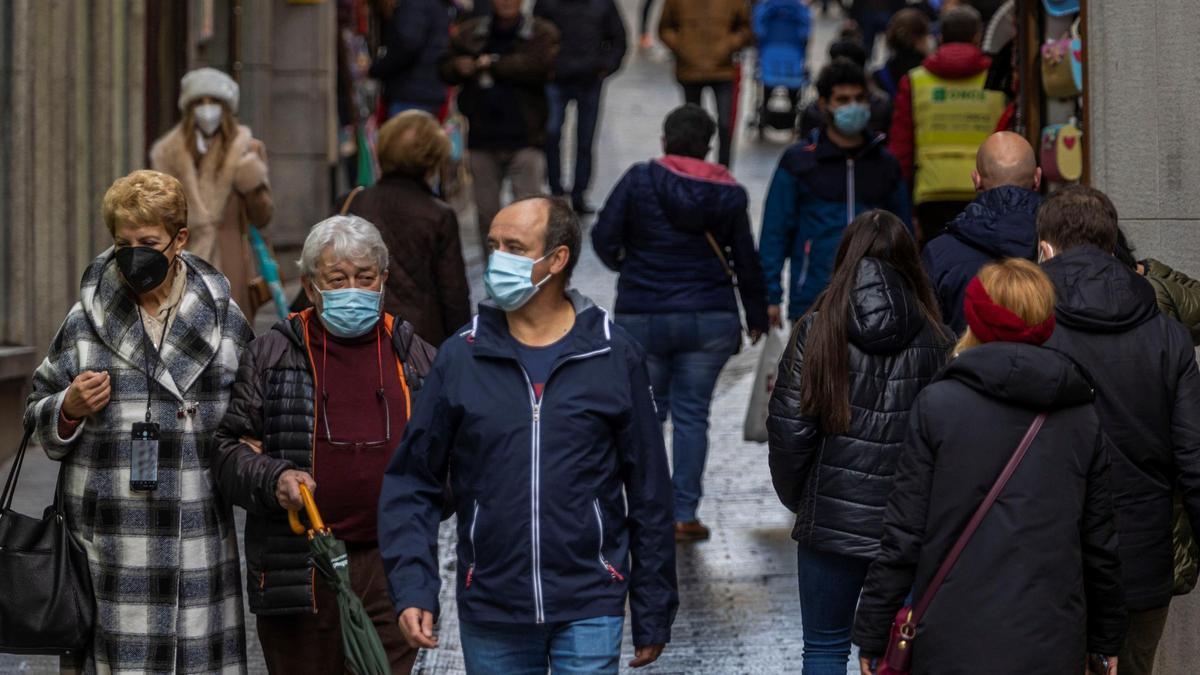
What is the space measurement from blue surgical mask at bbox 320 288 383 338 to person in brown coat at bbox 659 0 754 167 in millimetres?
11248

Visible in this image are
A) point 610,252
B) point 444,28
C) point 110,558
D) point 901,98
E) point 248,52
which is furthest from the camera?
point 248,52

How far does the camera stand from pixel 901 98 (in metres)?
11.2

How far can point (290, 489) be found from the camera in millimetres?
5473

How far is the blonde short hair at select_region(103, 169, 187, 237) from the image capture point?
5.77m

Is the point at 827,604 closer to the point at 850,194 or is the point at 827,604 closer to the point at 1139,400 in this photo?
the point at 1139,400

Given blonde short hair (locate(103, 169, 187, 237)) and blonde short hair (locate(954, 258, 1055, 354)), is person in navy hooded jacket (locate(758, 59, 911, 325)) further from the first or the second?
blonde short hair (locate(954, 258, 1055, 354))

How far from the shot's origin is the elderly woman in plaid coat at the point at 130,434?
5.73 metres

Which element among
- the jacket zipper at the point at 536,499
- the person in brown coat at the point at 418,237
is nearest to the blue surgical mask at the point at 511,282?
the jacket zipper at the point at 536,499

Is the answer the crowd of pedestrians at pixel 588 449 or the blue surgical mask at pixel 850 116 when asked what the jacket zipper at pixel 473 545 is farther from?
the blue surgical mask at pixel 850 116

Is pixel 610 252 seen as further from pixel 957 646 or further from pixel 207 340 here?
pixel 957 646

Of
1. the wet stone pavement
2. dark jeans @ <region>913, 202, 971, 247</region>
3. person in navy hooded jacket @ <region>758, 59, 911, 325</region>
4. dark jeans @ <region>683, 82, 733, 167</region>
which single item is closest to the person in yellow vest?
dark jeans @ <region>913, 202, 971, 247</region>

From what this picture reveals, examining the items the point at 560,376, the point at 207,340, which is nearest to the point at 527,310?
the point at 560,376

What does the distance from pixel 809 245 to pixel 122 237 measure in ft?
14.6

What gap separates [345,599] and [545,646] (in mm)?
581
